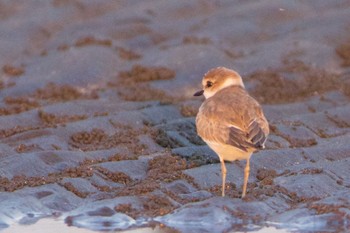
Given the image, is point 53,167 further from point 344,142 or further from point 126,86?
point 126,86

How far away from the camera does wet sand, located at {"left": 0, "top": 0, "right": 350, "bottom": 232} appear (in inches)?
364

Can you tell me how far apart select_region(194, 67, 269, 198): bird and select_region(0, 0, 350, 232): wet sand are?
1.41ft

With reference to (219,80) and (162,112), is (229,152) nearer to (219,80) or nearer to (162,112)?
(219,80)

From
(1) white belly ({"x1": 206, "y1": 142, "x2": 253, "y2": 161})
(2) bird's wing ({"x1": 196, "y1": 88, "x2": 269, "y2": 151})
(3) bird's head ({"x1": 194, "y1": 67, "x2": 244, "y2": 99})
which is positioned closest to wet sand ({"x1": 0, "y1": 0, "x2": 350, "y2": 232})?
(1) white belly ({"x1": 206, "y1": 142, "x2": 253, "y2": 161})

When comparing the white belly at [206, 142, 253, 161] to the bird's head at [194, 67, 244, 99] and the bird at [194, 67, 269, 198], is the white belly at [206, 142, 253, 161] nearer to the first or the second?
the bird at [194, 67, 269, 198]

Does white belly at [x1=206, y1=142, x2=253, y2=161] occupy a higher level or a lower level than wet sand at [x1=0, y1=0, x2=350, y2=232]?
higher

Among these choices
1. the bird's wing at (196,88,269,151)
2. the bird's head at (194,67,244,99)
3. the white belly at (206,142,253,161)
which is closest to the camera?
the bird's wing at (196,88,269,151)

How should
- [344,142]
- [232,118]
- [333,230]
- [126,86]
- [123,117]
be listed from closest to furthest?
[333,230]
[232,118]
[344,142]
[123,117]
[126,86]

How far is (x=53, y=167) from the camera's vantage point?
34.2ft

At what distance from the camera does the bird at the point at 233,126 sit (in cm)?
924

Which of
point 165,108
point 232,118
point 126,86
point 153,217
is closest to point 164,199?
point 153,217

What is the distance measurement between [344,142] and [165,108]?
8.74ft

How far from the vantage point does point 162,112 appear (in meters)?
13.2

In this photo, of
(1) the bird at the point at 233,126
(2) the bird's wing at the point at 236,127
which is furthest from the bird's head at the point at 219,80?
(2) the bird's wing at the point at 236,127
